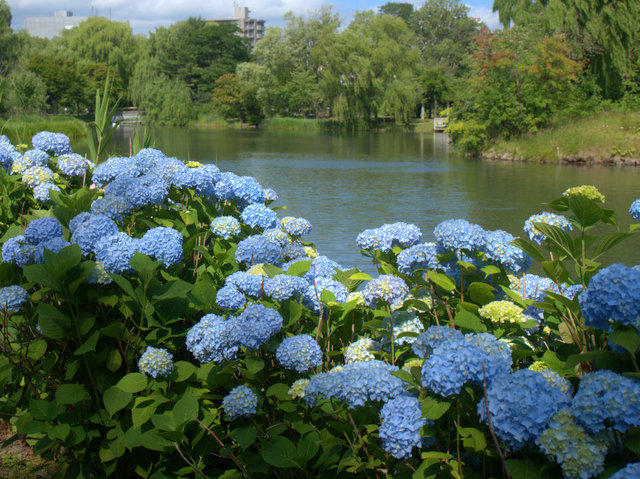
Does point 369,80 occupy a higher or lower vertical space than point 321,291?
higher

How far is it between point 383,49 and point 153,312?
31329 mm

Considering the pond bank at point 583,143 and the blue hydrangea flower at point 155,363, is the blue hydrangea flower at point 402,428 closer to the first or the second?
the blue hydrangea flower at point 155,363

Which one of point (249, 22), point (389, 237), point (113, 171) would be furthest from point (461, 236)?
point (249, 22)

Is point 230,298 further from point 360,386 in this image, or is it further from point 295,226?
point 295,226

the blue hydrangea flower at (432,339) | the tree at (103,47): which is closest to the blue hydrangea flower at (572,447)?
the blue hydrangea flower at (432,339)

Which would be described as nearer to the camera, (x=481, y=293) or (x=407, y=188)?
(x=481, y=293)

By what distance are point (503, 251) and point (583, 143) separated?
48.9ft

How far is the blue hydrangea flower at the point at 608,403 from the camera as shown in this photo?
1005 millimetres

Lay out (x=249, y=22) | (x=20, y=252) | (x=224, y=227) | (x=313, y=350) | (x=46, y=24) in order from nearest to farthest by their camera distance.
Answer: (x=313, y=350) → (x=20, y=252) → (x=224, y=227) → (x=249, y=22) → (x=46, y=24)

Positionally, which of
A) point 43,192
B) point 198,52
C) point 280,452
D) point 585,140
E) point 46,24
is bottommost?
point 280,452

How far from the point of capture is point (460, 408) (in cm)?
120

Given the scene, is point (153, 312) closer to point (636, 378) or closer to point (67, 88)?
point (636, 378)

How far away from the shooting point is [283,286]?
163 centimetres

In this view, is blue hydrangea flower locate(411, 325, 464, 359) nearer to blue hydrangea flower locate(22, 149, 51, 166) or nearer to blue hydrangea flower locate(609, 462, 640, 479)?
blue hydrangea flower locate(609, 462, 640, 479)
